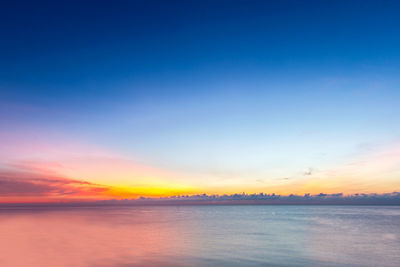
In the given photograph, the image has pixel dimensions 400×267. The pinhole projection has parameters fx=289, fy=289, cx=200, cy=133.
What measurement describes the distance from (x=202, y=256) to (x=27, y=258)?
1340cm

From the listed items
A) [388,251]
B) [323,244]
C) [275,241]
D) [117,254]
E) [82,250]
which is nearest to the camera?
[117,254]

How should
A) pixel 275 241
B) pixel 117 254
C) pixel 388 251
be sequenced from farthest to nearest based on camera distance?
pixel 275 241 < pixel 388 251 < pixel 117 254

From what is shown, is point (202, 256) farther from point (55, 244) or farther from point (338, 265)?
point (55, 244)

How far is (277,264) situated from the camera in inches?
843

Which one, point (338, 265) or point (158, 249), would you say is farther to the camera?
point (158, 249)

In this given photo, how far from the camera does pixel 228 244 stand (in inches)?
1209

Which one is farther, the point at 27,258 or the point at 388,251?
the point at 388,251

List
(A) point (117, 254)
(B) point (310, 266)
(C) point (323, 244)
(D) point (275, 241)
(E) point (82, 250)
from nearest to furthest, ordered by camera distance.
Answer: (B) point (310, 266), (A) point (117, 254), (E) point (82, 250), (C) point (323, 244), (D) point (275, 241)

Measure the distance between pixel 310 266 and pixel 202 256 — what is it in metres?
8.55

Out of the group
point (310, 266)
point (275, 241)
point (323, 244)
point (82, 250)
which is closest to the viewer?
point (310, 266)

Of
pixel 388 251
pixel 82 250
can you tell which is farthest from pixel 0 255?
pixel 388 251

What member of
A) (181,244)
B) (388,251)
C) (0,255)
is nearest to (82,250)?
(0,255)

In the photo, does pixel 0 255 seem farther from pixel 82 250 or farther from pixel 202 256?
pixel 202 256

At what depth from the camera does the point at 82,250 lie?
2534cm
